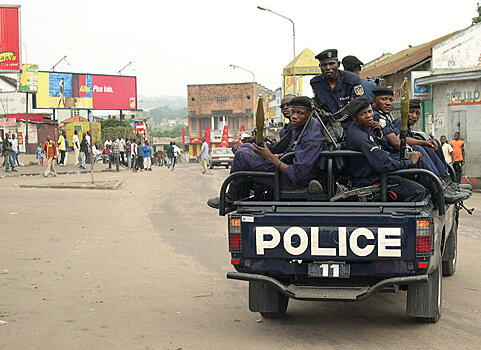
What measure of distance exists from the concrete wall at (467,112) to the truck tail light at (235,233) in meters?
18.5

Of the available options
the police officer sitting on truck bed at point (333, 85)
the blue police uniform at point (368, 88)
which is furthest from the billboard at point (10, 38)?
the blue police uniform at point (368, 88)

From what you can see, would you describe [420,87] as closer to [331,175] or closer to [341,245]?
[331,175]

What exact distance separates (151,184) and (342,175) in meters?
21.1

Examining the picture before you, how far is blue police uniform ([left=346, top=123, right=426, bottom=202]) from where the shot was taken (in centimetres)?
627

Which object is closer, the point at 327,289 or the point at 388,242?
the point at 388,242

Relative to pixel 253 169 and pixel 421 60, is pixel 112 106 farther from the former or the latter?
pixel 253 169

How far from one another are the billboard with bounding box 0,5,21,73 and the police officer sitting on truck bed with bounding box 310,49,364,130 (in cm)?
2976

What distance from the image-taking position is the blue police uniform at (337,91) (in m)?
7.57

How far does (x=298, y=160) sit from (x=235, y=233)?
0.88 m

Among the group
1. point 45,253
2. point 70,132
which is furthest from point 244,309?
point 70,132

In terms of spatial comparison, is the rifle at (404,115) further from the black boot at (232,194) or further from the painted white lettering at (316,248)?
the black boot at (232,194)

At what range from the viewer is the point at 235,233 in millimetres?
6328

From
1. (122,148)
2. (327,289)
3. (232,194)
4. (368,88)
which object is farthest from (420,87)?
(122,148)

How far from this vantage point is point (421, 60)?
1047 inches
